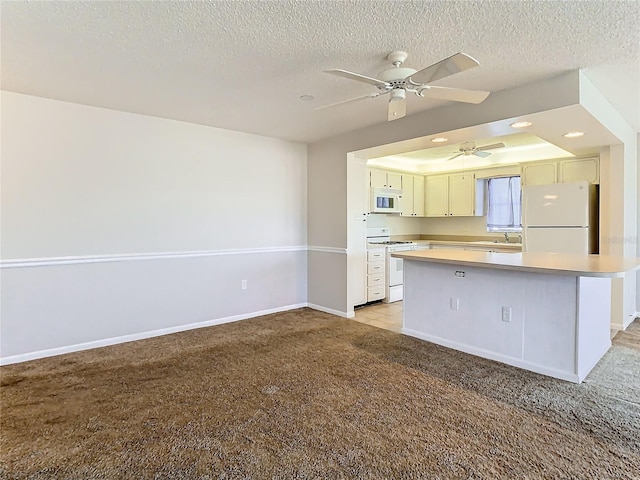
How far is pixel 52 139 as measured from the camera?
3.50 m

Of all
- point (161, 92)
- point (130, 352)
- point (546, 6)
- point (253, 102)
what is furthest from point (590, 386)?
point (161, 92)

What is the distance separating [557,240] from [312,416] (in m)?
4.17

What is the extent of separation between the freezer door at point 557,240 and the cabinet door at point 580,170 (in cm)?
96

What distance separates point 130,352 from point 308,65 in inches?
125

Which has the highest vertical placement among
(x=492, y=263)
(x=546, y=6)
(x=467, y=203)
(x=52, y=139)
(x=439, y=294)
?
(x=546, y=6)

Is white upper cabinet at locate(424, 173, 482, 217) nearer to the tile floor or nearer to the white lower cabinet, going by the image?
the white lower cabinet

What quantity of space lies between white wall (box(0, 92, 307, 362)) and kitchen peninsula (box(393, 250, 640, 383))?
225 centimetres

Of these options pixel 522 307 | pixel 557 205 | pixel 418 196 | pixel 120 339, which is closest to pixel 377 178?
pixel 418 196

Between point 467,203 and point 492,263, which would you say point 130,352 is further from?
point 467,203

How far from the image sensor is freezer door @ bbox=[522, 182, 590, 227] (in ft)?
15.0

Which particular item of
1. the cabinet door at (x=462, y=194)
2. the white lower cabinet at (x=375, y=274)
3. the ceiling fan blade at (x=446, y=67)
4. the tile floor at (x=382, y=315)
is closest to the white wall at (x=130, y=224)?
the tile floor at (x=382, y=315)

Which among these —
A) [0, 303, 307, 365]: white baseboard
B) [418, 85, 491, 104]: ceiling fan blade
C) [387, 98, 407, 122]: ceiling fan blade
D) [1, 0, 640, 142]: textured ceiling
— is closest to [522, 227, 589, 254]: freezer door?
[1, 0, 640, 142]: textured ceiling

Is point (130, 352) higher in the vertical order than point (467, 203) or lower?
lower

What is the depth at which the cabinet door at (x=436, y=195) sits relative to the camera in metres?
6.89
